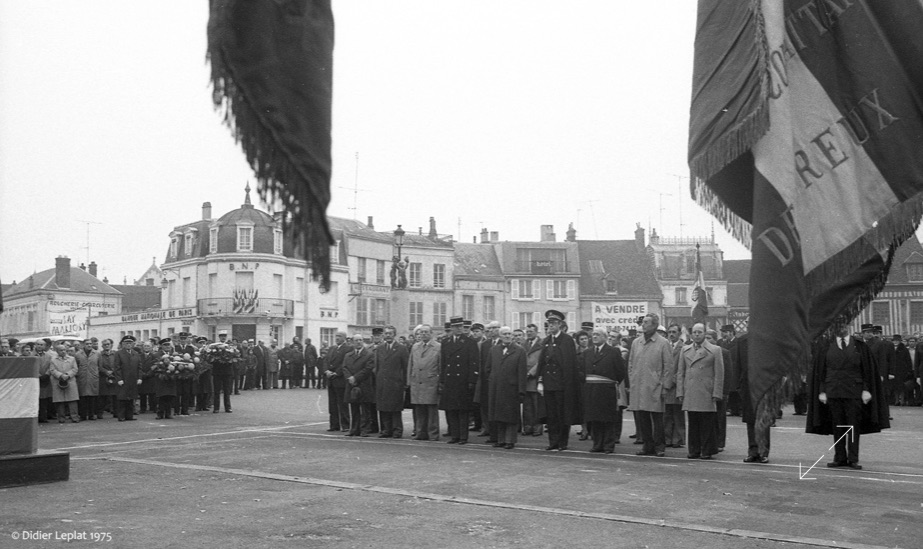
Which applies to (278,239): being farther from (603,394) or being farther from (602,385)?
(602,385)

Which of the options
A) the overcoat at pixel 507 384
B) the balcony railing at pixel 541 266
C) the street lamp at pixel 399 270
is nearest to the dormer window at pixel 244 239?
the balcony railing at pixel 541 266

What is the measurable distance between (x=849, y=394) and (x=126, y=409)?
1542 centimetres

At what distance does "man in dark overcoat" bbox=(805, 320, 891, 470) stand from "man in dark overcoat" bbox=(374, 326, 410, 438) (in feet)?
23.3

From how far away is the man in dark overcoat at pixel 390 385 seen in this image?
1505cm

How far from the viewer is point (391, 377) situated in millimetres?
15133

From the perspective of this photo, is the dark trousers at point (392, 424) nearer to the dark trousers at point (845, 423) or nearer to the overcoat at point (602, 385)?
the overcoat at point (602, 385)

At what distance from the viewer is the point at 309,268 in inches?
62.4

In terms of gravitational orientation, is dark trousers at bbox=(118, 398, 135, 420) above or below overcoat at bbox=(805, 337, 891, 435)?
below

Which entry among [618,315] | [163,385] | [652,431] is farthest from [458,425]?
[618,315]

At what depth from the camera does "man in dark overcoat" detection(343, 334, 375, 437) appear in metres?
15.5

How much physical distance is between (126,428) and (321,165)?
17.2 m

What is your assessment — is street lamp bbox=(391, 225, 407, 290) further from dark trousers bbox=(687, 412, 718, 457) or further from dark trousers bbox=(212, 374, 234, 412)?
dark trousers bbox=(687, 412, 718, 457)

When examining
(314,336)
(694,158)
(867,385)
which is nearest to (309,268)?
(694,158)

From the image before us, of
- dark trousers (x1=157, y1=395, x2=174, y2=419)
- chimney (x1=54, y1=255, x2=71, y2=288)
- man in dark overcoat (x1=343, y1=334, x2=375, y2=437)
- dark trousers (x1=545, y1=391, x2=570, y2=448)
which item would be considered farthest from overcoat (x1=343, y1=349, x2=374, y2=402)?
chimney (x1=54, y1=255, x2=71, y2=288)
